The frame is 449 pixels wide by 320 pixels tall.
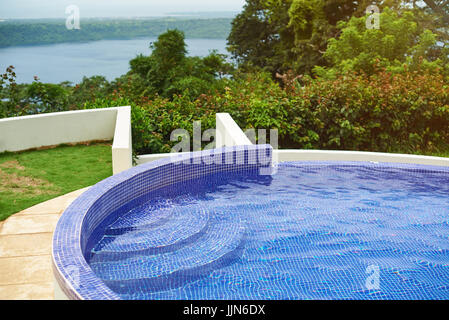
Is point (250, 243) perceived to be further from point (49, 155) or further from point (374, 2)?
point (374, 2)

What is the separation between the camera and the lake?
109ft

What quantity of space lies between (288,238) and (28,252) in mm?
2384

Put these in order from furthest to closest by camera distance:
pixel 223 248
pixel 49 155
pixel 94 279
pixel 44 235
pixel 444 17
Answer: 1. pixel 444 17
2. pixel 49 155
3. pixel 44 235
4. pixel 223 248
5. pixel 94 279

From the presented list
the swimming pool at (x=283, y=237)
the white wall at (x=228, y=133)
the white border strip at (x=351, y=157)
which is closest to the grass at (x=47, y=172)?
the swimming pool at (x=283, y=237)

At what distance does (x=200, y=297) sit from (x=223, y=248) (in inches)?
25.3

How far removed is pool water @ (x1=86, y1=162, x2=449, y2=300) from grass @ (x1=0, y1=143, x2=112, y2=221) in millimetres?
1249

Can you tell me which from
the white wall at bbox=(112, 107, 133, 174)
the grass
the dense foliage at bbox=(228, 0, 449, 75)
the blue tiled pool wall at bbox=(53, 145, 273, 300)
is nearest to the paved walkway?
the grass

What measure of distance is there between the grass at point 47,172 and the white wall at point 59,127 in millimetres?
178

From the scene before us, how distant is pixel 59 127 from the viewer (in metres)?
7.83

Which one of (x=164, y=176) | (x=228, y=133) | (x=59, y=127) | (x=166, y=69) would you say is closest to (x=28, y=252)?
(x=164, y=176)

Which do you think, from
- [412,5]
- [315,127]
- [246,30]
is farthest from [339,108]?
[246,30]

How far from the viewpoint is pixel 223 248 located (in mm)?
4406

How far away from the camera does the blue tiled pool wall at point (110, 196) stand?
3225 millimetres

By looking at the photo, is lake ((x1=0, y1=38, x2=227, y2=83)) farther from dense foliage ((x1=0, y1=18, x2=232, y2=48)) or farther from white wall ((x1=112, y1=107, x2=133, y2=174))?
white wall ((x1=112, y1=107, x2=133, y2=174))
